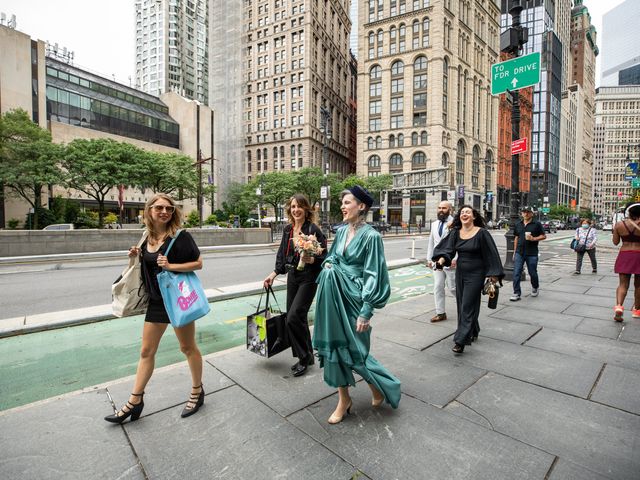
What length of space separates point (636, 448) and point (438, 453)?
1.45 metres

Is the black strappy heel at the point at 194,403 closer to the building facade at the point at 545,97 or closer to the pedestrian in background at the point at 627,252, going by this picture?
the pedestrian in background at the point at 627,252

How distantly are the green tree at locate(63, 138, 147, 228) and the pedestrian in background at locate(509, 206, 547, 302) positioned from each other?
31.4 meters

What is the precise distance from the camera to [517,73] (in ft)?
29.1

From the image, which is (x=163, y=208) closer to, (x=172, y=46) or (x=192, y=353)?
(x=192, y=353)

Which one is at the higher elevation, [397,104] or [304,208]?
[397,104]

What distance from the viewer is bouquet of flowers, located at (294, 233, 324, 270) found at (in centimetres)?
355

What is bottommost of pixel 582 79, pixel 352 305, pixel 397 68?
pixel 352 305

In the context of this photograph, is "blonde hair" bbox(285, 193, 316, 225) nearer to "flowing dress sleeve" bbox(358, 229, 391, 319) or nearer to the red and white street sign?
"flowing dress sleeve" bbox(358, 229, 391, 319)

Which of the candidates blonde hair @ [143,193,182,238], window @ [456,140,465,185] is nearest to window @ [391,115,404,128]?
window @ [456,140,465,185]

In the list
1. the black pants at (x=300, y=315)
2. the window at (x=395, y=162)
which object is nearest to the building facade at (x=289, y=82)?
the window at (x=395, y=162)

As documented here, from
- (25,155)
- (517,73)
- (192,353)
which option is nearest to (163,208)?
(192,353)

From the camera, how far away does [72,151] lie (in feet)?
93.9

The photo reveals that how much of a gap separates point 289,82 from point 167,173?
1941 inches

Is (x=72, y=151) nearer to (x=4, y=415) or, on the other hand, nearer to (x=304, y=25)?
(x=4, y=415)
